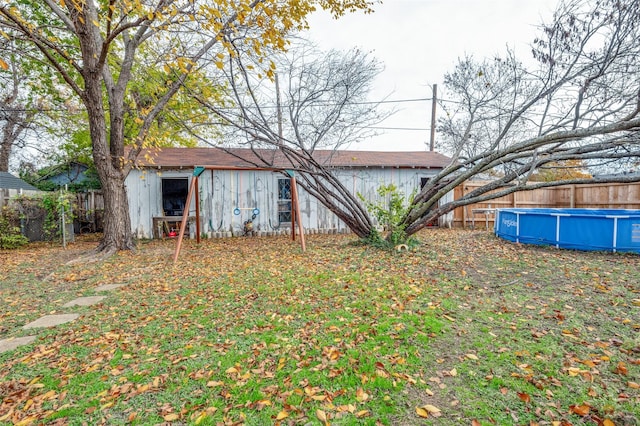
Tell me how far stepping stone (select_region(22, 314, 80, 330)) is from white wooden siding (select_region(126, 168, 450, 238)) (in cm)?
601

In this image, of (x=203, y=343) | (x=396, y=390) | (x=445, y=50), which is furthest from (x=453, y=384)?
(x=445, y=50)

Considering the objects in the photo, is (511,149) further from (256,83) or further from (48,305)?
(48,305)

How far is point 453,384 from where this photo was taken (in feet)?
7.10

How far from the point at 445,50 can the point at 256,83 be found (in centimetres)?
464

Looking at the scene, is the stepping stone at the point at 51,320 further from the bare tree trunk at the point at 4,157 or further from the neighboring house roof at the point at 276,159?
the bare tree trunk at the point at 4,157

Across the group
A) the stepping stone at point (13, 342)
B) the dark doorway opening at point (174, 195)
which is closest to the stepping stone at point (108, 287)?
the stepping stone at point (13, 342)

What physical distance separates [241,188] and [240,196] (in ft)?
0.91

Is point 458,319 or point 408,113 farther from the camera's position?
point 408,113

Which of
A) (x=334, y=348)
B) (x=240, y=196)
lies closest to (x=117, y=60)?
(x=240, y=196)

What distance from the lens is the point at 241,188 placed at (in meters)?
10.2

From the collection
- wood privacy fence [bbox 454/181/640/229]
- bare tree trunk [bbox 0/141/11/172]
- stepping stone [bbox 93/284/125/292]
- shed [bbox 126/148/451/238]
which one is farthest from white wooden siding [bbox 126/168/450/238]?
bare tree trunk [bbox 0/141/11/172]

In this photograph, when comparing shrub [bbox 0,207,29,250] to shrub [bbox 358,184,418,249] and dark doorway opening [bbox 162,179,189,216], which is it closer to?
dark doorway opening [bbox 162,179,189,216]

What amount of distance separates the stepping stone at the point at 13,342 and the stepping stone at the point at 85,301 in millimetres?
919

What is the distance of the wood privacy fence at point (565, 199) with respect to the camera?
9742 millimetres
